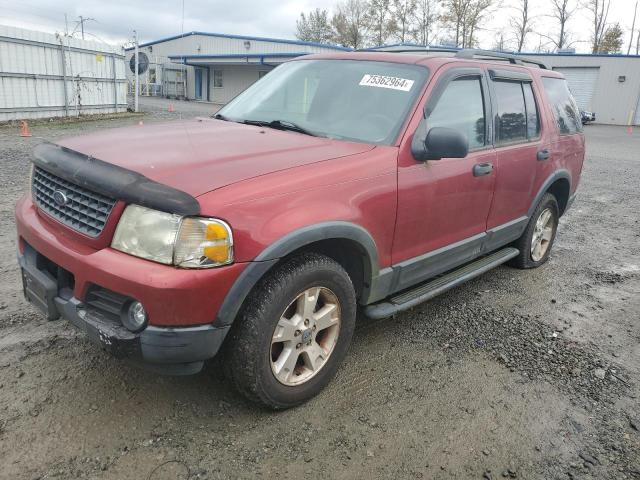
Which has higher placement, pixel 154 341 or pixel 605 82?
pixel 605 82

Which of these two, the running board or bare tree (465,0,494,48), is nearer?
the running board

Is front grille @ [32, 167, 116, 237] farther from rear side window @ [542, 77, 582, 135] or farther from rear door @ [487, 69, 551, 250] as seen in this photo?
rear side window @ [542, 77, 582, 135]

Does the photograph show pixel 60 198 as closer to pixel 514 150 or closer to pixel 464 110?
pixel 464 110

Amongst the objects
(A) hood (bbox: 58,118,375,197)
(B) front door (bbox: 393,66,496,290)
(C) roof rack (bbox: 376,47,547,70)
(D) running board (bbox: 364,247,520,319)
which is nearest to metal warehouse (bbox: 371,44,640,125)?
(C) roof rack (bbox: 376,47,547,70)

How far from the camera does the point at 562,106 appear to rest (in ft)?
17.0

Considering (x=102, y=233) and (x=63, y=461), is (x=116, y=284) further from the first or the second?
(x=63, y=461)

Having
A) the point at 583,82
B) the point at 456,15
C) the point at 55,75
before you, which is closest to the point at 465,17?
the point at 456,15

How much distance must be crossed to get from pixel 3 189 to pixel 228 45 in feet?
114

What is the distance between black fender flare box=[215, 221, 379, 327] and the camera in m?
2.32

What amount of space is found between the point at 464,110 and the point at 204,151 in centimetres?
199

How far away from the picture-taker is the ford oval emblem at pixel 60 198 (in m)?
2.57

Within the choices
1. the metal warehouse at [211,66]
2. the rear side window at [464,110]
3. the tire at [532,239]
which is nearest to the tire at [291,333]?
the rear side window at [464,110]

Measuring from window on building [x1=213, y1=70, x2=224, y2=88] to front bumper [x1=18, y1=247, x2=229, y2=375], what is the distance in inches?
1534

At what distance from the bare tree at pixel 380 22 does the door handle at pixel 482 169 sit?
54892 mm
